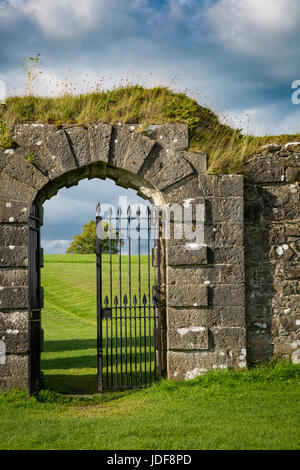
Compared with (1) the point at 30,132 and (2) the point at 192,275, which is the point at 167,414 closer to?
(2) the point at 192,275

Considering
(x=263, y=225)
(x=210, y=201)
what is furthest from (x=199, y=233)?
(x=263, y=225)

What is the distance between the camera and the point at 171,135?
6.41 meters

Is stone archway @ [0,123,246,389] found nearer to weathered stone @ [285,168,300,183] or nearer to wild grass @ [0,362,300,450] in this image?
wild grass @ [0,362,300,450]

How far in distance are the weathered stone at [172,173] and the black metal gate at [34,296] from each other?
5.61 ft

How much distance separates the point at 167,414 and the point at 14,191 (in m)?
3.47

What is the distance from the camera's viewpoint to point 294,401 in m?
5.30

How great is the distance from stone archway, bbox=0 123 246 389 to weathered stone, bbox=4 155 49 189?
1cm

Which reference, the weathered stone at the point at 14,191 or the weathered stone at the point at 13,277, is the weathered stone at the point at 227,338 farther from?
the weathered stone at the point at 14,191

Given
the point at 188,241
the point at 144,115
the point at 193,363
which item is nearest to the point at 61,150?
the point at 144,115

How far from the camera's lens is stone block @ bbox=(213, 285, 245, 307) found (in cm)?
613

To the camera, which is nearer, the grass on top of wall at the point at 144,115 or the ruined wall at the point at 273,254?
the ruined wall at the point at 273,254

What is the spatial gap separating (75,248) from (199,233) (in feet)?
A: 134

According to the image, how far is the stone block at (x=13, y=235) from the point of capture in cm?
609

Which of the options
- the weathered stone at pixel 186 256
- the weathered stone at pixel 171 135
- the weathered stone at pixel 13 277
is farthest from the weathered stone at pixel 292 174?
the weathered stone at pixel 13 277
